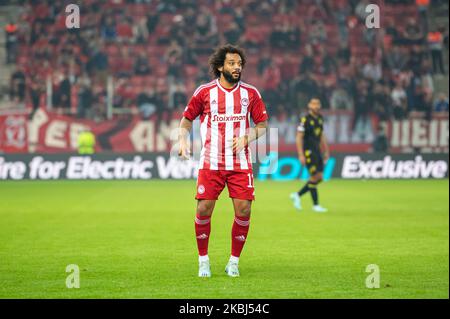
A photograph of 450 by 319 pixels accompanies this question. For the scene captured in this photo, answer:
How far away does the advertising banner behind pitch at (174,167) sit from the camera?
25.6 metres

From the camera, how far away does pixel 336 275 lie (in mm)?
8805

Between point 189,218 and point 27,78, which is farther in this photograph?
point 27,78

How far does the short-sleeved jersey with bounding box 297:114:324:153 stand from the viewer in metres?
16.5

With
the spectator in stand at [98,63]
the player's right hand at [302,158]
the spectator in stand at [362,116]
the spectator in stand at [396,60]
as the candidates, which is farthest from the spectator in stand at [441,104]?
the player's right hand at [302,158]

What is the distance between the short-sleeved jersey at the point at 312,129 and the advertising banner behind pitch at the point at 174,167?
882cm

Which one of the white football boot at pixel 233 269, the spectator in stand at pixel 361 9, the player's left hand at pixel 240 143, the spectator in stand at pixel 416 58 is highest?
the spectator in stand at pixel 361 9

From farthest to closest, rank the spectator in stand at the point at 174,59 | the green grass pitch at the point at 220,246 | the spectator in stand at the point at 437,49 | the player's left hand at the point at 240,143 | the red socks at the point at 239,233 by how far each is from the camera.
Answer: the spectator in stand at the point at 437,49 → the spectator in stand at the point at 174,59 → the red socks at the point at 239,233 → the player's left hand at the point at 240,143 → the green grass pitch at the point at 220,246

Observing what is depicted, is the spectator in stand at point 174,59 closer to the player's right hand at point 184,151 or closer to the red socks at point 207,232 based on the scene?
the red socks at point 207,232

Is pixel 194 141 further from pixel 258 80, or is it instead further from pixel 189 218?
pixel 189 218

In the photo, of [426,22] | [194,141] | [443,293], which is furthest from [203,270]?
[426,22]

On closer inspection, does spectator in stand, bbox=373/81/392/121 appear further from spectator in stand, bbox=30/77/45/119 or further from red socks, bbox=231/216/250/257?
red socks, bbox=231/216/250/257

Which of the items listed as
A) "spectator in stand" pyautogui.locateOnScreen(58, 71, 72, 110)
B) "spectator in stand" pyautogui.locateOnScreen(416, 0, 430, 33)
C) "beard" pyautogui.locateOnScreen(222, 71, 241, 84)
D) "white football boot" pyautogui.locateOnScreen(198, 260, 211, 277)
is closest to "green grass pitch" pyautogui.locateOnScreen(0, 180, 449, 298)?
"white football boot" pyautogui.locateOnScreen(198, 260, 211, 277)

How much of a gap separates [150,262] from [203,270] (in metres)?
1.32

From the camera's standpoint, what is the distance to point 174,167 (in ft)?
84.9
